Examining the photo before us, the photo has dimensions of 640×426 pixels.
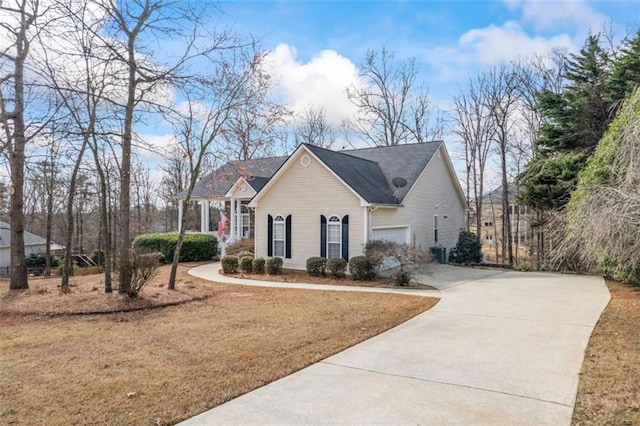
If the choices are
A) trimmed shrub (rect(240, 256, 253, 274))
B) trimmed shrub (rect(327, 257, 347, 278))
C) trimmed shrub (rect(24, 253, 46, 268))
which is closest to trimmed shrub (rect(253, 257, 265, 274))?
trimmed shrub (rect(240, 256, 253, 274))

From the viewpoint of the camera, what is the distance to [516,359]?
19.5 feet

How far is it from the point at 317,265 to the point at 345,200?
9.17 ft

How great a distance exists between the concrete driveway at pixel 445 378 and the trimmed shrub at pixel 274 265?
8.24 meters

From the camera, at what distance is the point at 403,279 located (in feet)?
43.0

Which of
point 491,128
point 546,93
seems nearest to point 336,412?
point 546,93

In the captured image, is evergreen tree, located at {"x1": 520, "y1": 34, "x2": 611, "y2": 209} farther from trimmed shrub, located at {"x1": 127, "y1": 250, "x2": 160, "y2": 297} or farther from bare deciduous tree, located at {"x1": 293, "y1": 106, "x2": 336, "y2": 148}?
bare deciduous tree, located at {"x1": 293, "y1": 106, "x2": 336, "y2": 148}

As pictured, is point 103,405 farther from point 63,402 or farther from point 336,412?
point 336,412

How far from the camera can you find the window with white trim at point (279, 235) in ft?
58.3

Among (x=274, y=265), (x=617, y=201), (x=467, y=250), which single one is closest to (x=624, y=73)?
(x=467, y=250)

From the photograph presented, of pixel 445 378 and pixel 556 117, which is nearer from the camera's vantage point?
pixel 445 378

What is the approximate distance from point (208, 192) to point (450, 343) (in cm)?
2014

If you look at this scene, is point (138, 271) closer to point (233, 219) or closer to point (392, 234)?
point (392, 234)

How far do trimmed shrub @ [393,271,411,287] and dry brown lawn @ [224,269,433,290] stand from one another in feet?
0.43

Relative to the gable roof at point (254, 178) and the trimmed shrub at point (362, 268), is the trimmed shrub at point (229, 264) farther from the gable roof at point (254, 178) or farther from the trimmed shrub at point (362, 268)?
the gable roof at point (254, 178)
